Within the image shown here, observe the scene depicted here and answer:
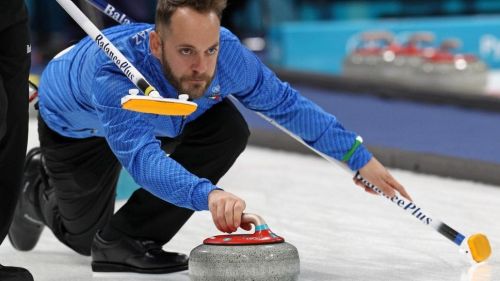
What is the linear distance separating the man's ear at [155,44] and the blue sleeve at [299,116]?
0.99ft

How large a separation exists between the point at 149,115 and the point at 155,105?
0.27 metres

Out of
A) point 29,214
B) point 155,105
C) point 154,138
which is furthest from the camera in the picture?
point 29,214

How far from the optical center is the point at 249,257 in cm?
271

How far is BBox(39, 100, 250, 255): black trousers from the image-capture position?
3.25m

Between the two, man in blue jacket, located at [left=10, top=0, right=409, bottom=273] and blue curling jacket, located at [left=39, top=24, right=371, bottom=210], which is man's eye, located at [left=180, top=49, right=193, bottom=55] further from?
blue curling jacket, located at [left=39, top=24, right=371, bottom=210]

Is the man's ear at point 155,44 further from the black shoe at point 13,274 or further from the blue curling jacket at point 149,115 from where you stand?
the black shoe at point 13,274

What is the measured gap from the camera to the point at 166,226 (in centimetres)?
325

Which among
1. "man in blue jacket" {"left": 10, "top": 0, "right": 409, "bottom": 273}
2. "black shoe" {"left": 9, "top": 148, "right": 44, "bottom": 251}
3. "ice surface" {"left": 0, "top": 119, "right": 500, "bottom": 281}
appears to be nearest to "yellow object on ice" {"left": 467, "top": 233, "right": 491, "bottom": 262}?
"ice surface" {"left": 0, "top": 119, "right": 500, "bottom": 281}

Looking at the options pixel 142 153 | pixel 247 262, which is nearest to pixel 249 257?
pixel 247 262

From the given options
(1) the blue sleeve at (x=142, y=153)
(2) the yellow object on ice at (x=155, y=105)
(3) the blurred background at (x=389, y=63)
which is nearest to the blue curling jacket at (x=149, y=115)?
(1) the blue sleeve at (x=142, y=153)

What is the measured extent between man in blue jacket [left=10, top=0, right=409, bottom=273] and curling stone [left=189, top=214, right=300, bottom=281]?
12 centimetres

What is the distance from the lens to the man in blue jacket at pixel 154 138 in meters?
2.81

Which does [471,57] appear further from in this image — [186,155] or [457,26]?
[186,155]

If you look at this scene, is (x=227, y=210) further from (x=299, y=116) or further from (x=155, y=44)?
(x=299, y=116)
